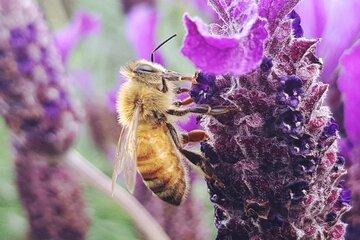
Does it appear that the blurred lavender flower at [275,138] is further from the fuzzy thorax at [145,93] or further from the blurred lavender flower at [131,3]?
the blurred lavender flower at [131,3]

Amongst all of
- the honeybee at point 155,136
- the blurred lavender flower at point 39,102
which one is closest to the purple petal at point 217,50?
the honeybee at point 155,136

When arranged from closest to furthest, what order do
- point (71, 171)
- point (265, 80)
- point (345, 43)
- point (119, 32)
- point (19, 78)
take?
Result: point (265, 80) → point (345, 43) → point (19, 78) → point (71, 171) → point (119, 32)

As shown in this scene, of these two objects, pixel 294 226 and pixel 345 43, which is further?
pixel 345 43

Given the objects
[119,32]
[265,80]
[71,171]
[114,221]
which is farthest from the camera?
[119,32]

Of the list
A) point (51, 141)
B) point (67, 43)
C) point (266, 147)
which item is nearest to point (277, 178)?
point (266, 147)

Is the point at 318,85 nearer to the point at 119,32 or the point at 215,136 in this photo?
the point at 215,136

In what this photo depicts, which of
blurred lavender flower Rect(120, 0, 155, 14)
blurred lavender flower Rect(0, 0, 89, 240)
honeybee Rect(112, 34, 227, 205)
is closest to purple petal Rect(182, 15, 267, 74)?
honeybee Rect(112, 34, 227, 205)
